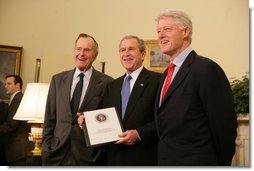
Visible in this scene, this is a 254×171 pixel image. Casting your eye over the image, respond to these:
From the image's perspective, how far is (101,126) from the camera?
5.95 feet

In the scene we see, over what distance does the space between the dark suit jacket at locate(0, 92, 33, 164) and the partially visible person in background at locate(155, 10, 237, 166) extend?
0.86 metres

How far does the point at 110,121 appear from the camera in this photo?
72.5 inches

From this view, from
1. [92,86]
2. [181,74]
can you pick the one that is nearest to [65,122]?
[92,86]

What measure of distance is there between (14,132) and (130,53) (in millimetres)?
860

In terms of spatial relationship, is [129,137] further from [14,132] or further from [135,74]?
[14,132]

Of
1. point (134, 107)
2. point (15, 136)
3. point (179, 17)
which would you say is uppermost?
point (179, 17)

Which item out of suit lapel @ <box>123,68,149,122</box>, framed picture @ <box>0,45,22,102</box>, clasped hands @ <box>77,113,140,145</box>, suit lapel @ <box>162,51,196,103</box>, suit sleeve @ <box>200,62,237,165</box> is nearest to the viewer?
suit sleeve @ <box>200,62,237,165</box>

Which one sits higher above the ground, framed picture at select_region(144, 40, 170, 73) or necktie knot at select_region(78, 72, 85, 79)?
framed picture at select_region(144, 40, 170, 73)

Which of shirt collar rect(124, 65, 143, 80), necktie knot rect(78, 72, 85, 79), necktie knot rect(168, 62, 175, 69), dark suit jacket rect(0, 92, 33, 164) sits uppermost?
necktie knot rect(168, 62, 175, 69)

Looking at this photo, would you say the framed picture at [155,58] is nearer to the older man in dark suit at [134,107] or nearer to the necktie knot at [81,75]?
the older man in dark suit at [134,107]

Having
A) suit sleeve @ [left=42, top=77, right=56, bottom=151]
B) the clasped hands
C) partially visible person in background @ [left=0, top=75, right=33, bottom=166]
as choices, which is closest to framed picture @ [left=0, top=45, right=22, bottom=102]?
partially visible person in background @ [left=0, top=75, right=33, bottom=166]

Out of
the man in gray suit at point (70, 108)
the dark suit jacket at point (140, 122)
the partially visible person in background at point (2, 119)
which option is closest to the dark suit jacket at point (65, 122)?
the man in gray suit at point (70, 108)

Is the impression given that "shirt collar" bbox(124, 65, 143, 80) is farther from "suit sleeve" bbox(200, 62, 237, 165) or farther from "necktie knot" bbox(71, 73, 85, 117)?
"suit sleeve" bbox(200, 62, 237, 165)

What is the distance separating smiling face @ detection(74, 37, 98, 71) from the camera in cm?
204
